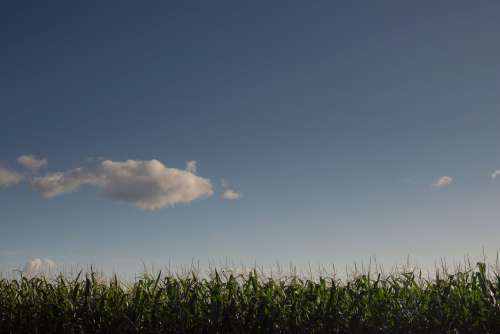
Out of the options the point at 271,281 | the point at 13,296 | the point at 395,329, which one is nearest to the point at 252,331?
the point at 271,281

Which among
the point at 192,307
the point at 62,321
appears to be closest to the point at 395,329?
the point at 192,307

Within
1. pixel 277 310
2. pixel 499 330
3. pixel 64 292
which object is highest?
pixel 64 292

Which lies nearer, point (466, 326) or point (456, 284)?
point (466, 326)

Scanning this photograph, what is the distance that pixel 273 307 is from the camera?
1022 centimetres

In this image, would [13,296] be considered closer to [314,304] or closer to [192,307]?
[192,307]

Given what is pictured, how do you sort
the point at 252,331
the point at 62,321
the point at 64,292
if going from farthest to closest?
the point at 64,292, the point at 62,321, the point at 252,331

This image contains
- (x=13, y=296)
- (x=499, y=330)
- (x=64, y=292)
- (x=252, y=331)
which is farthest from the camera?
(x=13, y=296)

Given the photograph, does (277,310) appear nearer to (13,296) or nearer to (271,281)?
(271,281)

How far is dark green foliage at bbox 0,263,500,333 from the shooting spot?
9.73 meters

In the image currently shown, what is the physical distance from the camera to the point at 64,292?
12.5 metres

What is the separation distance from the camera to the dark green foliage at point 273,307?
973 cm

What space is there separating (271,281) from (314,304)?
3.54ft

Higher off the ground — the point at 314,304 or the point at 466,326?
the point at 314,304

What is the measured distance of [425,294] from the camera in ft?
35.1
